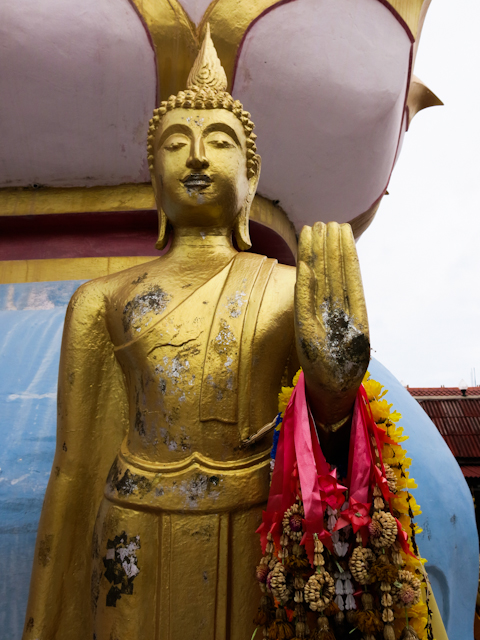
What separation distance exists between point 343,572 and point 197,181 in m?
1.38

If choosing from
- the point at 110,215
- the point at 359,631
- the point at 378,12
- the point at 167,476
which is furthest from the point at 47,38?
the point at 359,631

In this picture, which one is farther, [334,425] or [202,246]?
[202,246]

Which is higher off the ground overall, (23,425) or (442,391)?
(442,391)

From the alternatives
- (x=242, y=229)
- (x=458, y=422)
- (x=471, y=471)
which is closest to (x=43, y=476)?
(x=242, y=229)

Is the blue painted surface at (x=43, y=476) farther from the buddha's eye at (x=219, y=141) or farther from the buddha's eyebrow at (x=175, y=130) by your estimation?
the buddha's eye at (x=219, y=141)

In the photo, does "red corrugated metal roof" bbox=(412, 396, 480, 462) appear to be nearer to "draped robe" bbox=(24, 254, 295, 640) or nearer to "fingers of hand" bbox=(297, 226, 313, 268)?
"draped robe" bbox=(24, 254, 295, 640)

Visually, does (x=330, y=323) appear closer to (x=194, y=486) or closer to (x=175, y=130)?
(x=194, y=486)

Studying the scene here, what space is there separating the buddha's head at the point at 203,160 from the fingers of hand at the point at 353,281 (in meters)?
0.61

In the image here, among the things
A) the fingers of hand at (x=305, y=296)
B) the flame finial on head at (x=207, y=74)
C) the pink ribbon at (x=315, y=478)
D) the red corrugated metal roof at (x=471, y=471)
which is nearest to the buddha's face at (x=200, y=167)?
the flame finial on head at (x=207, y=74)

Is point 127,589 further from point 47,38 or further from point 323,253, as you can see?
point 47,38

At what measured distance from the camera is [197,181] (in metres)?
2.08

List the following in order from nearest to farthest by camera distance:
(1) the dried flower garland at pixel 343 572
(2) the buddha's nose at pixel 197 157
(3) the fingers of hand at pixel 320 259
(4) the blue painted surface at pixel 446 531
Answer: (1) the dried flower garland at pixel 343 572 → (3) the fingers of hand at pixel 320 259 → (2) the buddha's nose at pixel 197 157 → (4) the blue painted surface at pixel 446 531

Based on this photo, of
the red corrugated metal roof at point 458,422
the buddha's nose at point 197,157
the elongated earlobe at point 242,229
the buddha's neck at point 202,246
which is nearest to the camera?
the buddha's nose at point 197,157

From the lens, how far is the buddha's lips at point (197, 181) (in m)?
2.08
